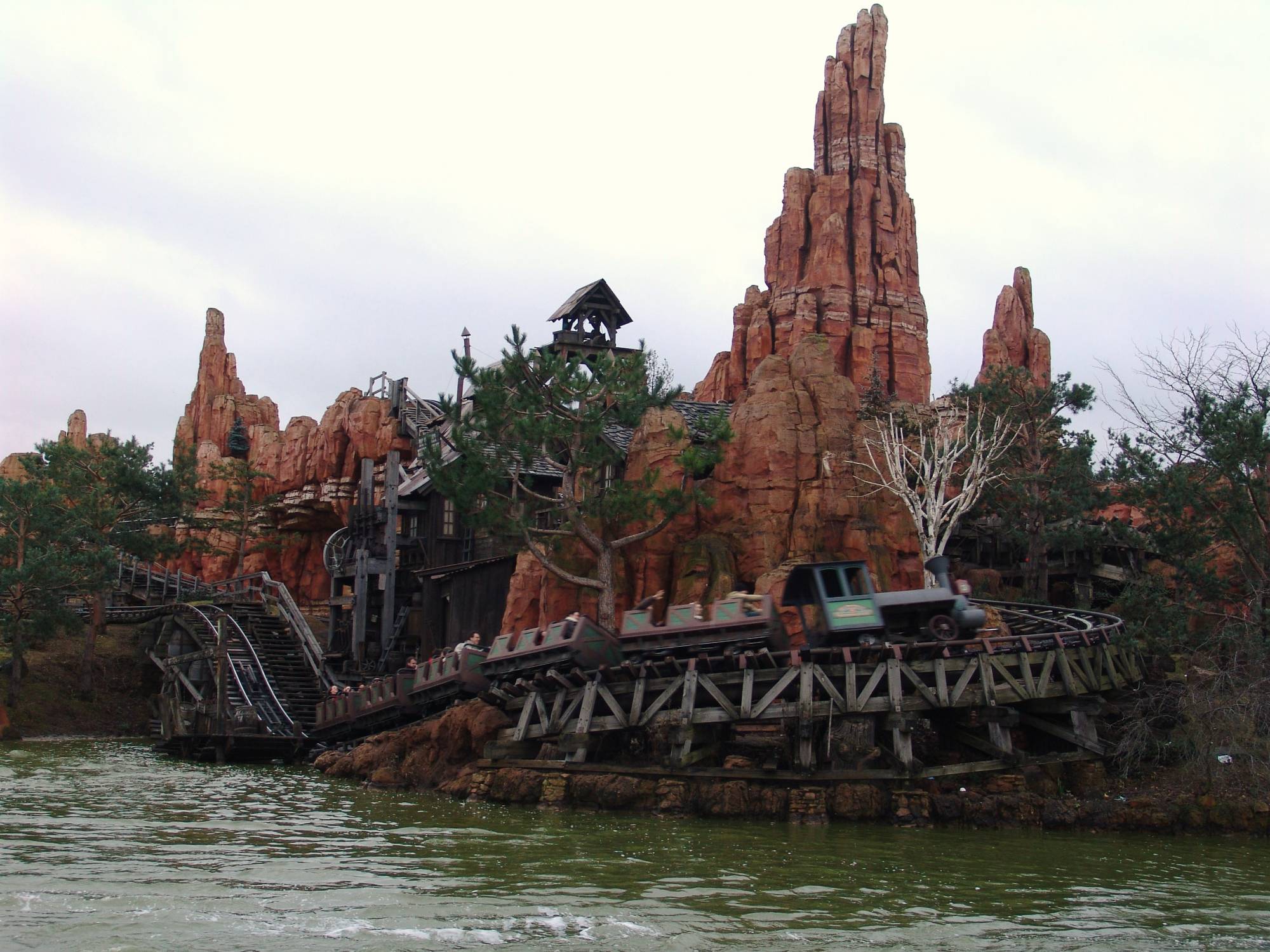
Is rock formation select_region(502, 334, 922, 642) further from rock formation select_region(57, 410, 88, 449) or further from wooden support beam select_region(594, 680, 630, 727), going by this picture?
rock formation select_region(57, 410, 88, 449)

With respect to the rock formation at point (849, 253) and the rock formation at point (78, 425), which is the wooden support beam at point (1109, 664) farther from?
the rock formation at point (78, 425)

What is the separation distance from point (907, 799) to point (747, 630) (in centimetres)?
502

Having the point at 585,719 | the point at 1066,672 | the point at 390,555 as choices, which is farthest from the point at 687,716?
the point at 390,555

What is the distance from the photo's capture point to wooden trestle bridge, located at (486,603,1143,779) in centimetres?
2356

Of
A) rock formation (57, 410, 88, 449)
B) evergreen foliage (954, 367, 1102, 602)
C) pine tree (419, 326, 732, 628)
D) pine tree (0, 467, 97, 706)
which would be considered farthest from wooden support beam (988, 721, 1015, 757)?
rock formation (57, 410, 88, 449)

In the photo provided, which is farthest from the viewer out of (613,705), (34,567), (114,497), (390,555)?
(114,497)

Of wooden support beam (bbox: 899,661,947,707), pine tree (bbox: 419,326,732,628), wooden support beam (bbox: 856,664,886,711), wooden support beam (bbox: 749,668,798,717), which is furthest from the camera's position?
pine tree (bbox: 419,326,732,628)

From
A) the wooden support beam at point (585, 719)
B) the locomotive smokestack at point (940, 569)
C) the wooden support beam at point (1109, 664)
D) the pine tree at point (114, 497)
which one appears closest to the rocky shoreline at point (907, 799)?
the wooden support beam at point (585, 719)

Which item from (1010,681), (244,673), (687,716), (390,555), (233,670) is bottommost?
(687,716)

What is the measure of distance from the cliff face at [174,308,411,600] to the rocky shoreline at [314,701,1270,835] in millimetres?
31598

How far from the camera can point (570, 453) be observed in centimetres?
3453

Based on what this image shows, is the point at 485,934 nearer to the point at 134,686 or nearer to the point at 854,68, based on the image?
the point at 134,686

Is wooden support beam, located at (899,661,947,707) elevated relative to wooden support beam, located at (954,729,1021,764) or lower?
elevated

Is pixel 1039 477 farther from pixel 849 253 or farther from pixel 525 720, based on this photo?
pixel 849 253
